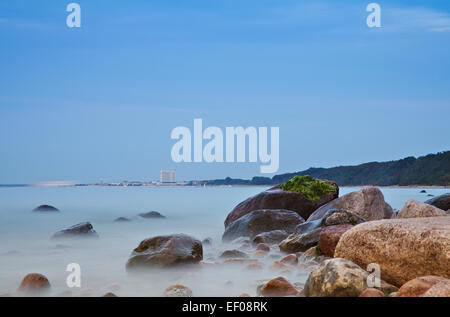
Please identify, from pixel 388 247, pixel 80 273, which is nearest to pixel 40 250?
pixel 80 273

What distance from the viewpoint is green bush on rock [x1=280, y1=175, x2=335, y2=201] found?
14581 millimetres

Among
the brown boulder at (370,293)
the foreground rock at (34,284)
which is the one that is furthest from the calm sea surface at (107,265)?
the brown boulder at (370,293)

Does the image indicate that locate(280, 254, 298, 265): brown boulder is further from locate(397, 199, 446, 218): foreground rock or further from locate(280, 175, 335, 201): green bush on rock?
locate(280, 175, 335, 201): green bush on rock

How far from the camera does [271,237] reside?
10773mm

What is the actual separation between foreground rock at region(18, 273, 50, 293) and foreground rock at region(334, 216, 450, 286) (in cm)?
468

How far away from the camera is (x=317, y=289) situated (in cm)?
→ 534

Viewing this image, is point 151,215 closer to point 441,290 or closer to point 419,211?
point 419,211

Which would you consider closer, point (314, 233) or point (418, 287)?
point (418, 287)

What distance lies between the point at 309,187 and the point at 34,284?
32.5 ft

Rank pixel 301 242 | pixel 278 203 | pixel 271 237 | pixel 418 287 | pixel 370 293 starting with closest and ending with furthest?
1. pixel 418 287
2. pixel 370 293
3. pixel 301 242
4. pixel 271 237
5. pixel 278 203

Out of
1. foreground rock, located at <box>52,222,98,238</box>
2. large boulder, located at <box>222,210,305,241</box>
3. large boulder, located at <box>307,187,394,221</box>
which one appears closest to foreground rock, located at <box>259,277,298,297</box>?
large boulder, located at <box>222,210,305,241</box>

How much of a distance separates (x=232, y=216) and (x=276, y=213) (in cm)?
243

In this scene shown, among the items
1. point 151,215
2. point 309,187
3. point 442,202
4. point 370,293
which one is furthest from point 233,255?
point 151,215
